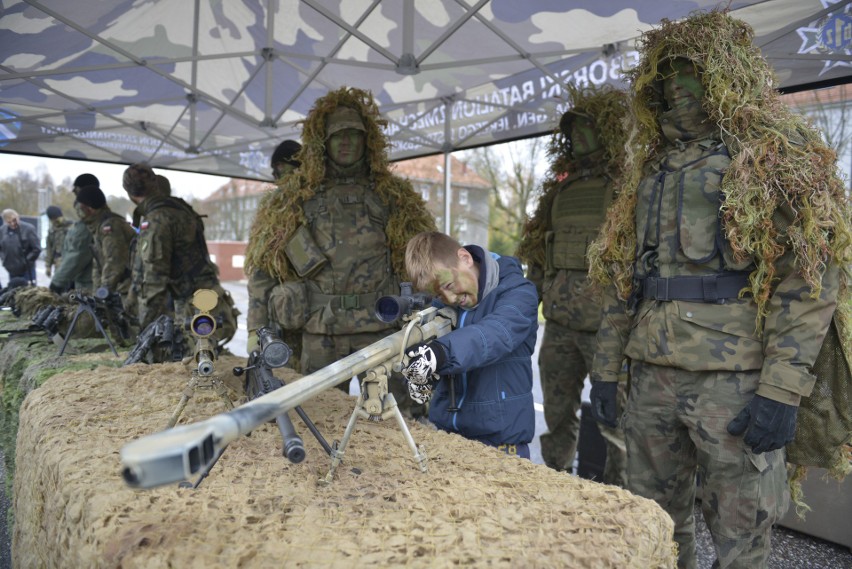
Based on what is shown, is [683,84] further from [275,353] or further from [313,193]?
[313,193]

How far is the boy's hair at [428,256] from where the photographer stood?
6.48ft

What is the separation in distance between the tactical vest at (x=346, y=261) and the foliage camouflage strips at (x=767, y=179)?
6.79 feet

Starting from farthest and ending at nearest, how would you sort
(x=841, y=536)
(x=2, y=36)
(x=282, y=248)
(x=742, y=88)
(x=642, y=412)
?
(x=2, y=36) < (x=282, y=248) < (x=841, y=536) < (x=642, y=412) < (x=742, y=88)

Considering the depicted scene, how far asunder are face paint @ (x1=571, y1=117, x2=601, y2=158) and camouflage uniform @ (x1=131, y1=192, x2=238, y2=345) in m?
2.97

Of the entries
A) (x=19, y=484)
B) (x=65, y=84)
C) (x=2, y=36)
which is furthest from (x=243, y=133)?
(x=19, y=484)

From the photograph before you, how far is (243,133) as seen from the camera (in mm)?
7656

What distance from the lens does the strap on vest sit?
84.4 inches

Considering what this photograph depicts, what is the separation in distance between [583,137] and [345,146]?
5.45ft

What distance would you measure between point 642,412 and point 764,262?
2.51ft

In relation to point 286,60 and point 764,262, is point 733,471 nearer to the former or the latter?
point 764,262

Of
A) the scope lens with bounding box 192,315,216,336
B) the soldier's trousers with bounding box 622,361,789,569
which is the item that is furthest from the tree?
the scope lens with bounding box 192,315,216,336

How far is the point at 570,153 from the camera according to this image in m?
4.25

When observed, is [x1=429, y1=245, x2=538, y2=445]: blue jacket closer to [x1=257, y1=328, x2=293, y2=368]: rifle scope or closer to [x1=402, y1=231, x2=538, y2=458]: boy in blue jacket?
[x1=402, y1=231, x2=538, y2=458]: boy in blue jacket

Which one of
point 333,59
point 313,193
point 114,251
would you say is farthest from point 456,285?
point 114,251
